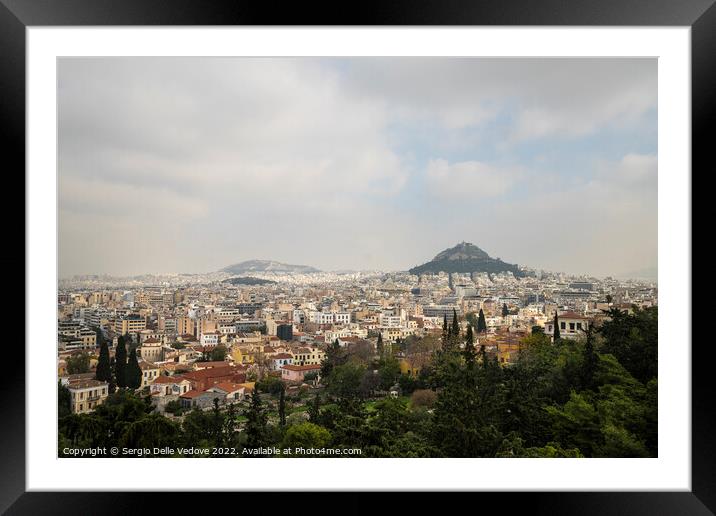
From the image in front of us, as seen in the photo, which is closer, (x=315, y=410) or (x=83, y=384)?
(x=83, y=384)

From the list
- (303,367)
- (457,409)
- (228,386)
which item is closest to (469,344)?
(457,409)

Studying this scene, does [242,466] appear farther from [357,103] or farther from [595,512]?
[357,103]

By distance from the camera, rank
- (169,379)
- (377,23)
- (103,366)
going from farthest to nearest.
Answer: (169,379), (103,366), (377,23)

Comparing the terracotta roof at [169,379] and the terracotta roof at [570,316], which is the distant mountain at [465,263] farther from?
the terracotta roof at [169,379]

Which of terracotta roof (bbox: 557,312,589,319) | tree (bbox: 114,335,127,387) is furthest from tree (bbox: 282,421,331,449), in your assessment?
terracotta roof (bbox: 557,312,589,319)

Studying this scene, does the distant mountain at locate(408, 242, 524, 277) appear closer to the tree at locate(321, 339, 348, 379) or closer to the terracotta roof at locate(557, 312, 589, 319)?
the terracotta roof at locate(557, 312, 589, 319)

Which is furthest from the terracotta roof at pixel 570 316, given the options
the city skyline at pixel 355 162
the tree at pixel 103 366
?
the tree at pixel 103 366

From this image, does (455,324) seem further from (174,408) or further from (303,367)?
(174,408)
